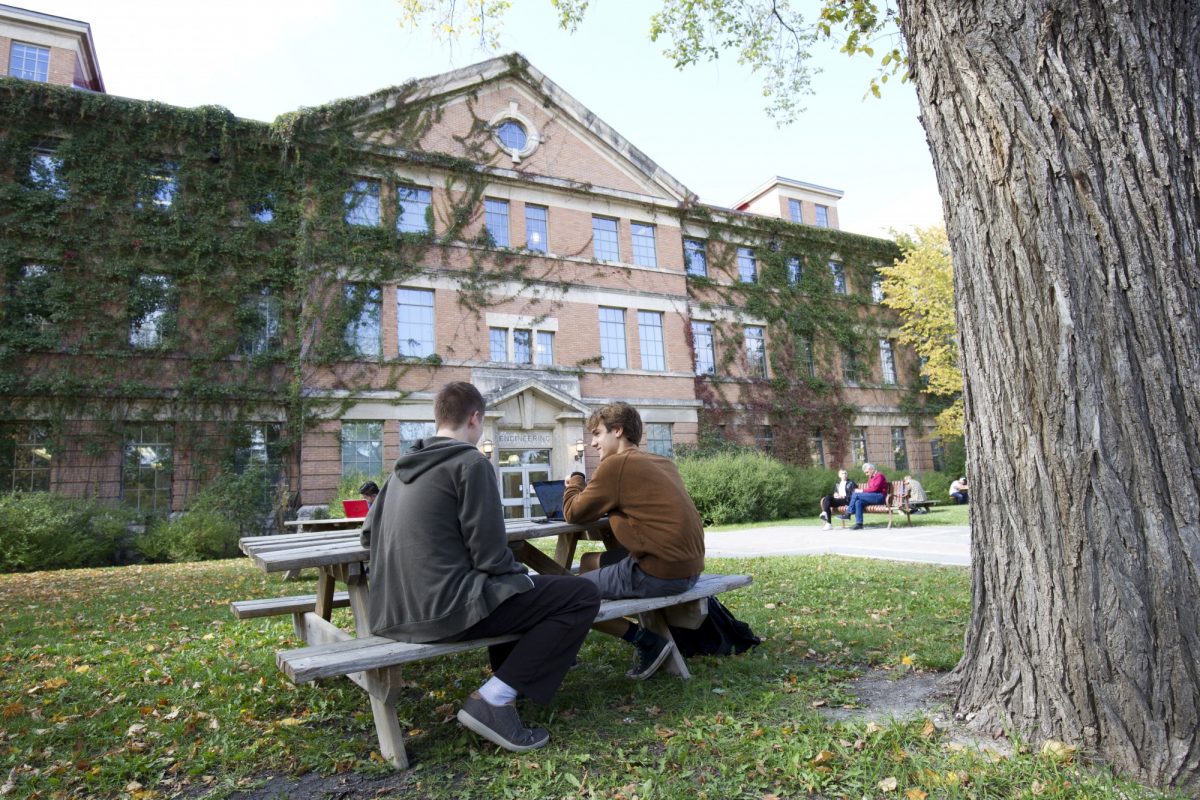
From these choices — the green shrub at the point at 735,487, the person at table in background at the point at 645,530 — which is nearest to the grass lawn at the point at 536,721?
the person at table in background at the point at 645,530

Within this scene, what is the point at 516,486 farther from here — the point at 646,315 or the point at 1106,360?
the point at 1106,360

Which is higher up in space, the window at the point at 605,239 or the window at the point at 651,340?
the window at the point at 605,239

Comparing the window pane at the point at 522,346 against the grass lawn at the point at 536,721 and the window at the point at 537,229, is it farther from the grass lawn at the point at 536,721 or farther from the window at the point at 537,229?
the grass lawn at the point at 536,721

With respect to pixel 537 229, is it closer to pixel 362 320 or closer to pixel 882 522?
pixel 362 320

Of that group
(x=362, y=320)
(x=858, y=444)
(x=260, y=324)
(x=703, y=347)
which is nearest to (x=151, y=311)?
(x=260, y=324)

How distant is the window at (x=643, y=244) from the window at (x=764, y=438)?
660 cm

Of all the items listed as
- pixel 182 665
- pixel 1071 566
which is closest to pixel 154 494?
pixel 182 665

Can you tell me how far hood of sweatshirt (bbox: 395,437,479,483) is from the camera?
10.3 feet

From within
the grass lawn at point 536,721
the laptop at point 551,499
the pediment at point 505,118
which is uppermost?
the pediment at point 505,118

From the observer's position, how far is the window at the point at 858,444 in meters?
25.9

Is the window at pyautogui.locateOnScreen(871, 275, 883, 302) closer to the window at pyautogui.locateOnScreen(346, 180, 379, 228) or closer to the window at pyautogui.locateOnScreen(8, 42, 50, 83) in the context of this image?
the window at pyautogui.locateOnScreen(346, 180, 379, 228)

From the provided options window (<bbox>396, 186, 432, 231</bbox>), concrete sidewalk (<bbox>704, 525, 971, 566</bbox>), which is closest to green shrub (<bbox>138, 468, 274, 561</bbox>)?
window (<bbox>396, 186, 432, 231</bbox>)

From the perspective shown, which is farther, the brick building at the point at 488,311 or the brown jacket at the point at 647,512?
the brick building at the point at 488,311

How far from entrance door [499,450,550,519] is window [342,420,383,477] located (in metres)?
3.25
